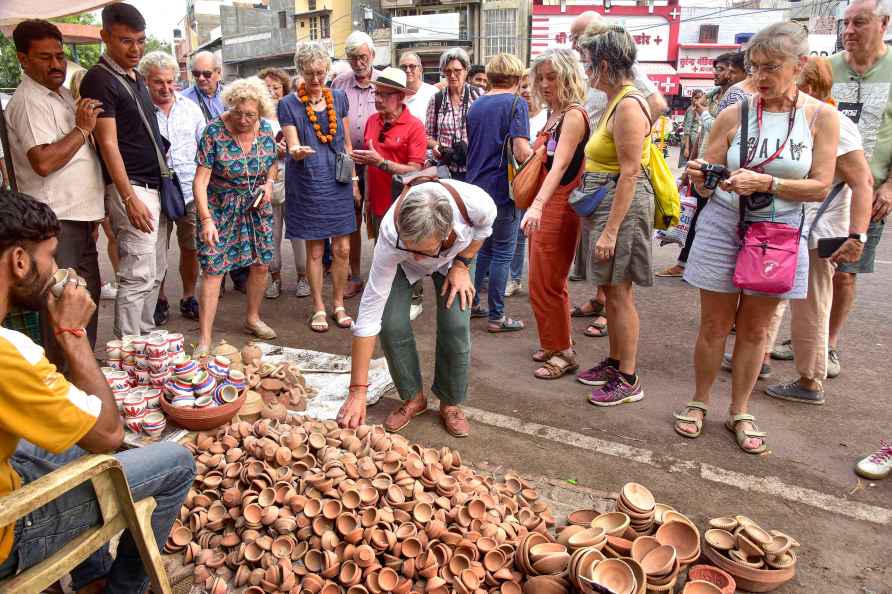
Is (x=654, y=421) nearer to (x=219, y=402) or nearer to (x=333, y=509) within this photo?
(x=333, y=509)

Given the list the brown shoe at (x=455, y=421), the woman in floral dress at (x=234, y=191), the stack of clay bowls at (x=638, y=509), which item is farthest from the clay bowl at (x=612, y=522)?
the woman in floral dress at (x=234, y=191)

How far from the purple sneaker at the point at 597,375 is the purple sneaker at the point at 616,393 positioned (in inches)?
4.8

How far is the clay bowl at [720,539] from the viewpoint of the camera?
2240 mm

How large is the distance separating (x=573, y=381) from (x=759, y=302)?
130 centimetres

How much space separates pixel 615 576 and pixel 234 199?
3290 mm

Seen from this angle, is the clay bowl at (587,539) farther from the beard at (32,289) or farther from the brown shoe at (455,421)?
the beard at (32,289)

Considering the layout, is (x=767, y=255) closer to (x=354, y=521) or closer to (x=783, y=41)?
(x=783, y=41)

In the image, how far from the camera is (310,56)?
14.5 ft

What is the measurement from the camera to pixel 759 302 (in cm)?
283

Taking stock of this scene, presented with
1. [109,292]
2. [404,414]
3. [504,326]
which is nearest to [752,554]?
[404,414]

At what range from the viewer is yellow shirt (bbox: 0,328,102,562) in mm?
1388

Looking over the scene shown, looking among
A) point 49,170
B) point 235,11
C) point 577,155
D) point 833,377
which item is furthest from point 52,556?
point 235,11

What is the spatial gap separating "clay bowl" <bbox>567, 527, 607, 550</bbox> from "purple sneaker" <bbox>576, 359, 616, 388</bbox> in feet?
5.10

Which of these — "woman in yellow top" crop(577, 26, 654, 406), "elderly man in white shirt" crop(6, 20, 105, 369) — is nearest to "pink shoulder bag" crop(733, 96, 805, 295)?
"woman in yellow top" crop(577, 26, 654, 406)
